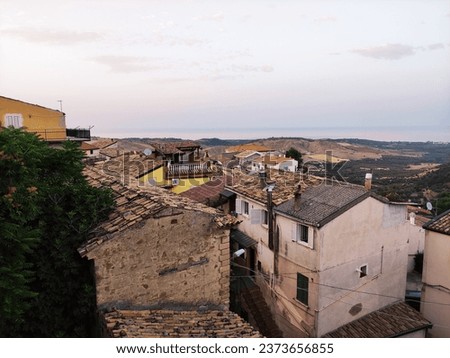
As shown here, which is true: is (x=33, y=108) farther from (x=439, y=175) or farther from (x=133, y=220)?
(x=439, y=175)

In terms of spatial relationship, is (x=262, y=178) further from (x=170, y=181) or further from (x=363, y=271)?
(x=170, y=181)

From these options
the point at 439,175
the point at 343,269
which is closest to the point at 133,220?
the point at 343,269

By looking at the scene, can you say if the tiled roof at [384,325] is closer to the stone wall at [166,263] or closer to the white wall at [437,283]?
the white wall at [437,283]

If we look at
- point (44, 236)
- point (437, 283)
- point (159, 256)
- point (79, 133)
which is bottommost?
point (437, 283)

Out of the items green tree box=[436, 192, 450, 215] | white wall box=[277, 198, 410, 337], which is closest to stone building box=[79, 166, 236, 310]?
white wall box=[277, 198, 410, 337]

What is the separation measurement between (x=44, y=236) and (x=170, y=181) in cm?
1405

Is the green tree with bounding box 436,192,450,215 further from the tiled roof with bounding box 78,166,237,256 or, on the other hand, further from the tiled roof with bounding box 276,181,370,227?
the tiled roof with bounding box 78,166,237,256

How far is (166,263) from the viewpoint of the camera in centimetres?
830

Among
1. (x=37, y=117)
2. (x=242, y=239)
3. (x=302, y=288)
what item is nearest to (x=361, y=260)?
(x=302, y=288)

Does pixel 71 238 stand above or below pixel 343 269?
above

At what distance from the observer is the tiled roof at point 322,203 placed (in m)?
12.9
